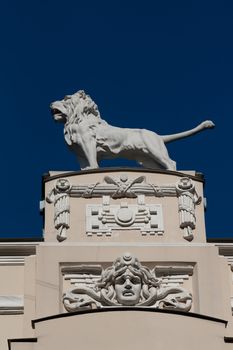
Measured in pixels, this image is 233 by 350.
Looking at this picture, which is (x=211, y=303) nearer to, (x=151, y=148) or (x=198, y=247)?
(x=198, y=247)

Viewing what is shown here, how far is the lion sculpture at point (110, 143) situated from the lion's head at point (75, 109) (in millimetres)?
13

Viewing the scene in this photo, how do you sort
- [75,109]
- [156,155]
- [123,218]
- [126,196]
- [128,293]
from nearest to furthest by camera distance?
[128,293], [123,218], [126,196], [156,155], [75,109]

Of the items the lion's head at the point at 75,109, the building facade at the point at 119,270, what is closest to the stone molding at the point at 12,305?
the building facade at the point at 119,270

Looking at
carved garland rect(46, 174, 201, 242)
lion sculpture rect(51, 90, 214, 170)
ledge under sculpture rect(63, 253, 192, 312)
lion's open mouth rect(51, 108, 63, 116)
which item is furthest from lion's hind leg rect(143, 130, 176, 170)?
ledge under sculpture rect(63, 253, 192, 312)

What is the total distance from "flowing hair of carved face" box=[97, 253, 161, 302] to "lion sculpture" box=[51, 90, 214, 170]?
1.78m

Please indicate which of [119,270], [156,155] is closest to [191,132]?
[156,155]

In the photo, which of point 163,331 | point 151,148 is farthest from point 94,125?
point 163,331

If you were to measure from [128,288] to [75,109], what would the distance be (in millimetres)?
3096

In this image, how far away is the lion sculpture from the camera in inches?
670

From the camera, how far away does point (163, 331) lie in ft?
48.3

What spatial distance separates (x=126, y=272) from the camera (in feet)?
50.6

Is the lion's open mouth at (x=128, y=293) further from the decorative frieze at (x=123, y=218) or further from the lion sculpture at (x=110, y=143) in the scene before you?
the lion sculpture at (x=110, y=143)

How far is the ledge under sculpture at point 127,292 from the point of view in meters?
15.3

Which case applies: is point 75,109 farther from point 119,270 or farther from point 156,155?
point 119,270
